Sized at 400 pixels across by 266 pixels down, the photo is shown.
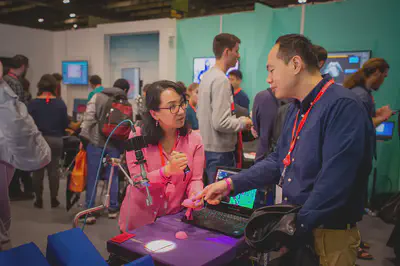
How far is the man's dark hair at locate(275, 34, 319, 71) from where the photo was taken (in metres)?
1.38

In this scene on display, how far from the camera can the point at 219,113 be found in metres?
2.82

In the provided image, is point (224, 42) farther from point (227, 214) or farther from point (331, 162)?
point (331, 162)

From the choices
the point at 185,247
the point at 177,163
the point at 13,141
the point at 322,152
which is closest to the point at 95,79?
the point at 13,141

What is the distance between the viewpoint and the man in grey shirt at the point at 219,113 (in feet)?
9.31

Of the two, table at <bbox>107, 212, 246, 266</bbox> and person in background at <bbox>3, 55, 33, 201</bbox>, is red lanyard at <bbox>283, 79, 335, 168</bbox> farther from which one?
person in background at <bbox>3, 55, 33, 201</bbox>

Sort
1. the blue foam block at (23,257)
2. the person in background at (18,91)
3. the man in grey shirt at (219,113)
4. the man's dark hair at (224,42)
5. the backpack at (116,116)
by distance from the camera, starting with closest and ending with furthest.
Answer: the blue foam block at (23,257) → the man in grey shirt at (219,113) → the man's dark hair at (224,42) → the backpack at (116,116) → the person in background at (18,91)

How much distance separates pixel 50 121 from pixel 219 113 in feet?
8.42

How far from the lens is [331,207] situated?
1.18 meters

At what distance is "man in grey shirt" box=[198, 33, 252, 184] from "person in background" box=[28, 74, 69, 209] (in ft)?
7.51

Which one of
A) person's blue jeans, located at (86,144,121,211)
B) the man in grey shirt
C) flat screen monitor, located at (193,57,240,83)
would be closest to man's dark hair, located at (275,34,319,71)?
the man in grey shirt

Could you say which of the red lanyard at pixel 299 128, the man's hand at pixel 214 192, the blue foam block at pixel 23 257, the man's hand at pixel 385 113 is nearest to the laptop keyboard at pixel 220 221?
the man's hand at pixel 214 192

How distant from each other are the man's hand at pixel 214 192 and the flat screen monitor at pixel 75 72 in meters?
7.49

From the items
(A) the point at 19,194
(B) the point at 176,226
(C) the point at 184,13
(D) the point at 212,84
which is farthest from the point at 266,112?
(C) the point at 184,13

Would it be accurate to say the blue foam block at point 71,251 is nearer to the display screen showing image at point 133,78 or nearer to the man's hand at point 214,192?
the man's hand at point 214,192
